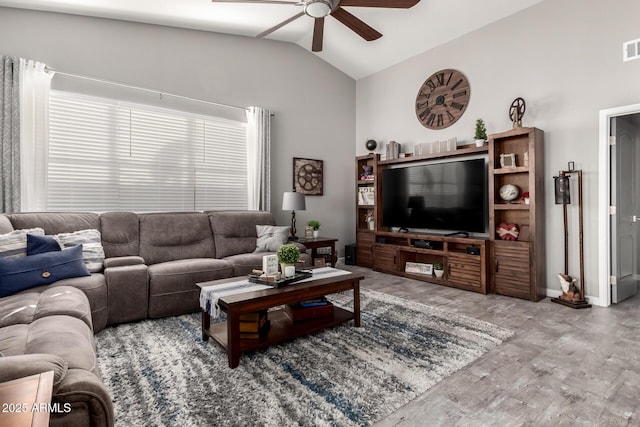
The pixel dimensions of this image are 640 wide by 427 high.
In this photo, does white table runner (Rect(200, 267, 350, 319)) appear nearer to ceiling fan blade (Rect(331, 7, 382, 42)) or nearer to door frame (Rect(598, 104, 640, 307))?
ceiling fan blade (Rect(331, 7, 382, 42))

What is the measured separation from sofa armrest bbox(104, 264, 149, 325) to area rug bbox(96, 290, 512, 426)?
0.09m

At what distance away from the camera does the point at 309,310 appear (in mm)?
2596

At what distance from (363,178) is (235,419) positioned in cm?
431

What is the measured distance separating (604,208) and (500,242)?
988 millimetres

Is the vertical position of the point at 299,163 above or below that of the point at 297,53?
below

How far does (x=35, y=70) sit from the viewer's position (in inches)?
127

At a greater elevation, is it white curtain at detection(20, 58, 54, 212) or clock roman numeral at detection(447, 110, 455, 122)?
clock roman numeral at detection(447, 110, 455, 122)

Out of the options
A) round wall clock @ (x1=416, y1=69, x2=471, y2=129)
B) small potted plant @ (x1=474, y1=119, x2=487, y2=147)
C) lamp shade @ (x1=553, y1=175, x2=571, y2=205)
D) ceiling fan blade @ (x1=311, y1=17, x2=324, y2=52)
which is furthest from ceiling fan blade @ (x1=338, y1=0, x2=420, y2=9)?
lamp shade @ (x1=553, y1=175, x2=571, y2=205)

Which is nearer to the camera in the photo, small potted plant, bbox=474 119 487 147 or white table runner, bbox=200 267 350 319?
white table runner, bbox=200 267 350 319

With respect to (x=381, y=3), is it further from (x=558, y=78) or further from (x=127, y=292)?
(x=127, y=292)

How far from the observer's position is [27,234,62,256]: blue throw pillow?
2514 millimetres

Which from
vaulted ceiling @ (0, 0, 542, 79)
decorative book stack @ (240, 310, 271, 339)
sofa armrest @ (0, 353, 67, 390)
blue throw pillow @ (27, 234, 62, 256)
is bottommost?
decorative book stack @ (240, 310, 271, 339)

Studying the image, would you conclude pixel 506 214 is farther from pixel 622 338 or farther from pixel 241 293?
pixel 241 293

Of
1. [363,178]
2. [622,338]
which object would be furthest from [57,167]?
[622,338]
